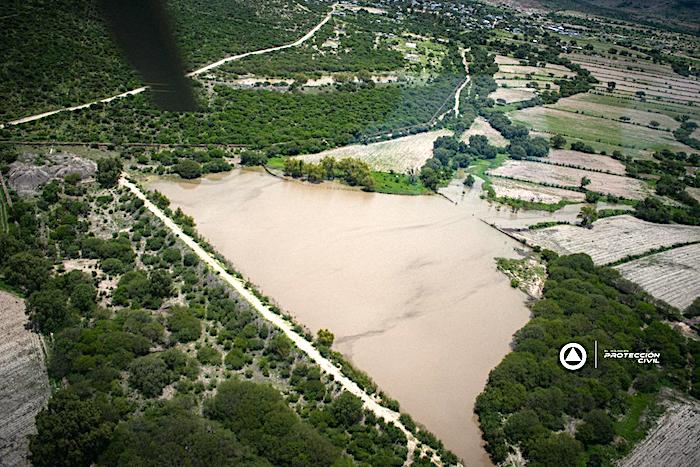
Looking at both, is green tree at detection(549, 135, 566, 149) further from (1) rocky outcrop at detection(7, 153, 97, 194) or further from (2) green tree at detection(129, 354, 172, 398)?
(2) green tree at detection(129, 354, 172, 398)

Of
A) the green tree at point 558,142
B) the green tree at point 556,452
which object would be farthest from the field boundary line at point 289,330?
the green tree at point 558,142

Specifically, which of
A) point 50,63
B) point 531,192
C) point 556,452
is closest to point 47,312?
point 556,452

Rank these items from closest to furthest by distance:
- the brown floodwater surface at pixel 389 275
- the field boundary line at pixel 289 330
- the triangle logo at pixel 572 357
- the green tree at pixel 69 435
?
→ the green tree at pixel 69 435, the field boundary line at pixel 289 330, the brown floodwater surface at pixel 389 275, the triangle logo at pixel 572 357

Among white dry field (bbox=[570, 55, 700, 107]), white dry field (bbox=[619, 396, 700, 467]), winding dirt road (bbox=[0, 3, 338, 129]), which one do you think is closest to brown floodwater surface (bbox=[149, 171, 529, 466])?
white dry field (bbox=[619, 396, 700, 467])

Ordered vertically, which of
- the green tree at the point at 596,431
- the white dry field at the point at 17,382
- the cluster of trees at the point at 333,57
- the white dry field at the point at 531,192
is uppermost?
the cluster of trees at the point at 333,57

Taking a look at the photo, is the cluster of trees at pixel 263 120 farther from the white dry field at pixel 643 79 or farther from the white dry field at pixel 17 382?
the white dry field at pixel 643 79

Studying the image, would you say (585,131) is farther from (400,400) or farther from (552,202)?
(400,400)
